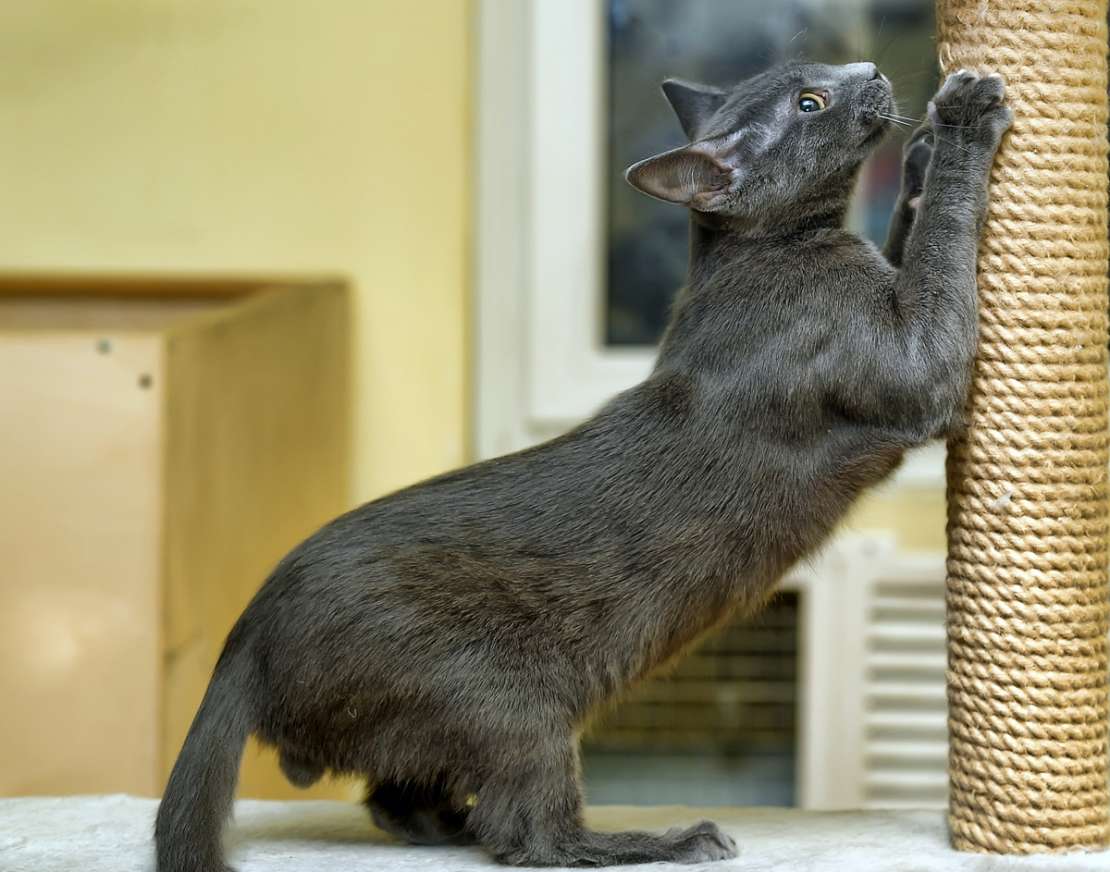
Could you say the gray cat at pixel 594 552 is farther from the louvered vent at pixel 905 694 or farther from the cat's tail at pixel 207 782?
the louvered vent at pixel 905 694

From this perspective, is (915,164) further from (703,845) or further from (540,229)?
(540,229)

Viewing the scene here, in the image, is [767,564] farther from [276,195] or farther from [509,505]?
[276,195]

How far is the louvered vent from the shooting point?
237 cm

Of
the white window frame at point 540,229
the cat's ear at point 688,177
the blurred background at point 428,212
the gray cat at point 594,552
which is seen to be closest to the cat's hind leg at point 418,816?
the gray cat at point 594,552

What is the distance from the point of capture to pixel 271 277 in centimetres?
240

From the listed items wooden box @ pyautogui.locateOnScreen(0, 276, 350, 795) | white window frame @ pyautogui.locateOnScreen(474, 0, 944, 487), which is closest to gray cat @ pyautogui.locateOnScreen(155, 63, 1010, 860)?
wooden box @ pyautogui.locateOnScreen(0, 276, 350, 795)

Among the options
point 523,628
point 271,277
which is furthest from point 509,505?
point 271,277

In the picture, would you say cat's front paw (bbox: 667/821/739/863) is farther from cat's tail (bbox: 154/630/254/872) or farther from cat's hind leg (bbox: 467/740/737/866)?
cat's tail (bbox: 154/630/254/872)

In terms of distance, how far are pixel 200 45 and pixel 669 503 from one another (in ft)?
5.03

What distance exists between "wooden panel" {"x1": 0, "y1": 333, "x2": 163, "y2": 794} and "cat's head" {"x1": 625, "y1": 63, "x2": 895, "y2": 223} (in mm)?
695

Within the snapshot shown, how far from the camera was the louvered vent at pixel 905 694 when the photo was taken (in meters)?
2.37

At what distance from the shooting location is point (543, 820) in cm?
117

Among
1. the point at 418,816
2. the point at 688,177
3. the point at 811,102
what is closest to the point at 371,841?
the point at 418,816

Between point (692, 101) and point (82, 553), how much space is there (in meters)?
0.88
